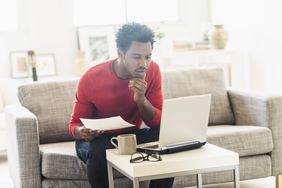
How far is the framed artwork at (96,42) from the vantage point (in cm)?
552

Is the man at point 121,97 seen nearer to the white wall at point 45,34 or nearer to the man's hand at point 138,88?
the man's hand at point 138,88

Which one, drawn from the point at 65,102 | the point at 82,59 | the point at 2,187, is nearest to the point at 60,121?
the point at 65,102

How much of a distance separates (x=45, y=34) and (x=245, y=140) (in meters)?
3.04

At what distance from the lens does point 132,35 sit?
2.44 meters

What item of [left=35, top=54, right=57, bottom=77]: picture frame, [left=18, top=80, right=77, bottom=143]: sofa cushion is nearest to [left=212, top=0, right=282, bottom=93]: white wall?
[left=35, top=54, right=57, bottom=77]: picture frame

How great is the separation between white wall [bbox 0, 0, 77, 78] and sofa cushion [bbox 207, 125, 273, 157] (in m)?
2.84

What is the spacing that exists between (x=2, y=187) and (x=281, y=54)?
2618mm

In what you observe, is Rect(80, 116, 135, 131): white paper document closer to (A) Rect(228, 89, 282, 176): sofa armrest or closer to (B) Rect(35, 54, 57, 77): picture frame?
(A) Rect(228, 89, 282, 176): sofa armrest

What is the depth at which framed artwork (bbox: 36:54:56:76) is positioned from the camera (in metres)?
5.31

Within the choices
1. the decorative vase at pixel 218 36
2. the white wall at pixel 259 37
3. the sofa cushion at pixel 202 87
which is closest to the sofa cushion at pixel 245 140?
the sofa cushion at pixel 202 87

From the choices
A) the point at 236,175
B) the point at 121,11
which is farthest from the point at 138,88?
the point at 121,11

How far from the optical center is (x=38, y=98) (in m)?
3.07

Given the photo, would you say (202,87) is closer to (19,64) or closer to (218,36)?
(218,36)

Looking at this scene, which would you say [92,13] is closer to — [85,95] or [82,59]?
[82,59]
